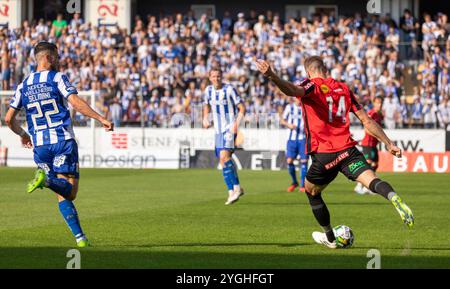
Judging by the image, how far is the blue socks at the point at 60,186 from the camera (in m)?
10.7

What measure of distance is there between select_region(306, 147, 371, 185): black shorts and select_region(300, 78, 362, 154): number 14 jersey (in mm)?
70

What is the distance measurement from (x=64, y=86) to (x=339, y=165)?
3.29 m

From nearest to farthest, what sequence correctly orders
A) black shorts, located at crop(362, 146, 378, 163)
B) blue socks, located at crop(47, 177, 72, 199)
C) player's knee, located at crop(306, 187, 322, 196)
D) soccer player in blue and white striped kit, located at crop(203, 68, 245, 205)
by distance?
blue socks, located at crop(47, 177, 72, 199) < player's knee, located at crop(306, 187, 322, 196) < soccer player in blue and white striped kit, located at crop(203, 68, 245, 205) < black shorts, located at crop(362, 146, 378, 163)

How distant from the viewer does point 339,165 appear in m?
11.1

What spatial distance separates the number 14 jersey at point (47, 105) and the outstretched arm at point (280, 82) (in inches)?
94.3

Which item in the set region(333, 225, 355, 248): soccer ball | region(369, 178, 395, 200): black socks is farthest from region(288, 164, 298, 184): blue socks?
region(369, 178, 395, 200): black socks

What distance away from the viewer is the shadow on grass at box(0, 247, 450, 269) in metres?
9.80

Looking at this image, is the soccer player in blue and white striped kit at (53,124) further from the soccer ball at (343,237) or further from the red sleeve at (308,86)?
the soccer ball at (343,237)

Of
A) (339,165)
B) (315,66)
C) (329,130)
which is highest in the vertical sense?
(315,66)

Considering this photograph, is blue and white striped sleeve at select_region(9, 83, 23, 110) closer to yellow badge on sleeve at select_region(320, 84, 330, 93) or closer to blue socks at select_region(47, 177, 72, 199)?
blue socks at select_region(47, 177, 72, 199)

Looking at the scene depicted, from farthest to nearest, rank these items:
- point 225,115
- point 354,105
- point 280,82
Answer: point 225,115
point 354,105
point 280,82

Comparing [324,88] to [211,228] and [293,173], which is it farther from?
[293,173]

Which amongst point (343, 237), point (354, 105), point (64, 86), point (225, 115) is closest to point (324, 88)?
point (354, 105)

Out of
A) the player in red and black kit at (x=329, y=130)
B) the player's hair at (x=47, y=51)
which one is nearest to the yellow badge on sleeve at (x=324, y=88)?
the player in red and black kit at (x=329, y=130)
